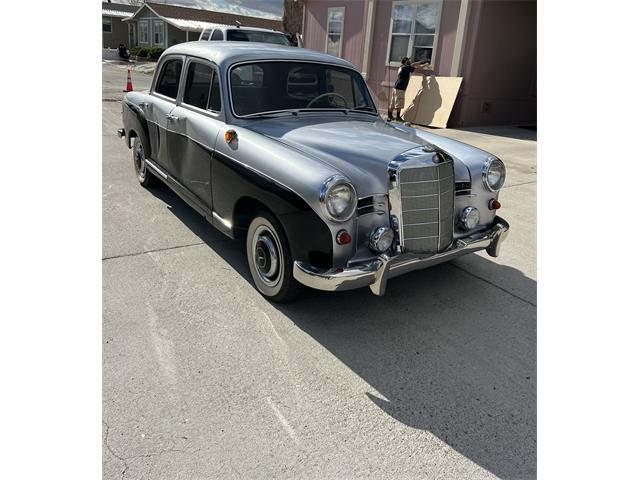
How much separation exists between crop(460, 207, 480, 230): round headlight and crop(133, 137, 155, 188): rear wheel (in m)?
3.76

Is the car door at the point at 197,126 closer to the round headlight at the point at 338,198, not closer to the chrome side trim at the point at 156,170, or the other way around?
the chrome side trim at the point at 156,170

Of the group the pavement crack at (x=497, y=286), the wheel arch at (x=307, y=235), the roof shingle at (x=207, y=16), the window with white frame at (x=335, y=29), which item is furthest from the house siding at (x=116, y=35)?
the wheel arch at (x=307, y=235)

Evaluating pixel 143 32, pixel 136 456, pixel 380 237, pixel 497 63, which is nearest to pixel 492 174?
pixel 380 237

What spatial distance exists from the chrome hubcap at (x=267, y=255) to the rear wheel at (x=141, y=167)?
8.94ft

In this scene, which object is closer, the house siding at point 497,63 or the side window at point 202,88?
the side window at point 202,88

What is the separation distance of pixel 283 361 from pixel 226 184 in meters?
1.49

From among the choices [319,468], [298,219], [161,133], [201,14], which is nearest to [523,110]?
[161,133]

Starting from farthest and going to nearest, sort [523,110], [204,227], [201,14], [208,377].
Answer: [201,14] → [523,110] → [204,227] → [208,377]

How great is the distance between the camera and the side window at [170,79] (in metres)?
4.68

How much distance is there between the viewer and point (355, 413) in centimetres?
246

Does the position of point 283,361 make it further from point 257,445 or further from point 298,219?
point 298,219

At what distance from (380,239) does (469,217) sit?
909 millimetres

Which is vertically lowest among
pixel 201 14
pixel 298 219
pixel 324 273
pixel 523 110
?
pixel 324 273

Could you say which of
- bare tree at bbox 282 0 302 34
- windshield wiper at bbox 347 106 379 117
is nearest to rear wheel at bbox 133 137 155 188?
windshield wiper at bbox 347 106 379 117
